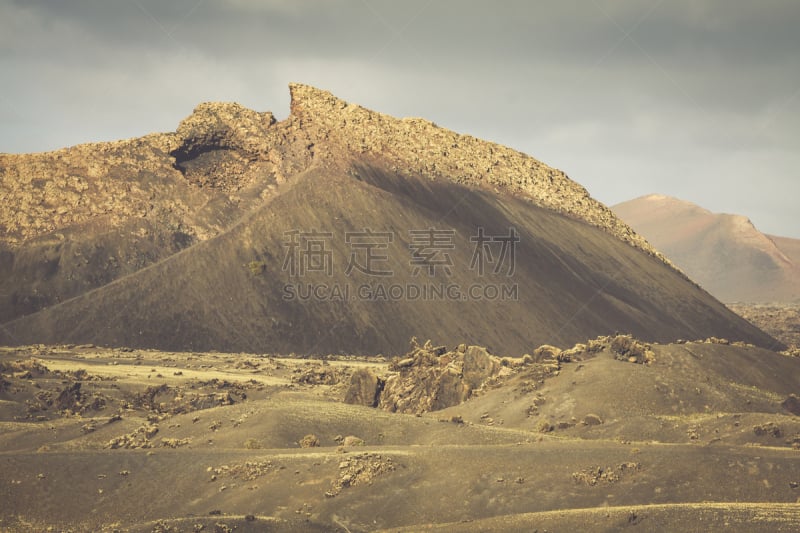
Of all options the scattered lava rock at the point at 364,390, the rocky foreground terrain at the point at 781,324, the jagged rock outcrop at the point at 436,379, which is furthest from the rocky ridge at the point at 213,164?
the jagged rock outcrop at the point at 436,379

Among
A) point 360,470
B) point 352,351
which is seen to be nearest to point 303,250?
point 352,351

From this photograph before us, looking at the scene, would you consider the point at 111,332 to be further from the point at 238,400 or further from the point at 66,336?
the point at 238,400

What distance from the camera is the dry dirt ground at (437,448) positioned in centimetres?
2722

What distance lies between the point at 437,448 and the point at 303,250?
72.0m

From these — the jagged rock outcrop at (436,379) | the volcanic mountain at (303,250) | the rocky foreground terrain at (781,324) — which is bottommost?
the rocky foreground terrain at (781,324)

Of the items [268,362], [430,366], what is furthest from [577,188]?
[430,366]

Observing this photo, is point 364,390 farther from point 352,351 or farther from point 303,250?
point 303,250

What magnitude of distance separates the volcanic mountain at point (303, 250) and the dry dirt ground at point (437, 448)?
103 ft

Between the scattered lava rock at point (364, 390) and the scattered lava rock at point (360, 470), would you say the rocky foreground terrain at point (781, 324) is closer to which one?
the scattered lava rock at point (364, 390)

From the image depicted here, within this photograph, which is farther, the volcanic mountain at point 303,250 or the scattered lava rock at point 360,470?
the volcanic mountain at point 303,250

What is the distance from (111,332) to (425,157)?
6301 centimetres

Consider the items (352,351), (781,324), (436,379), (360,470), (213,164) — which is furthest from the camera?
(781,324)

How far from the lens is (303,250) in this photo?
10450cm

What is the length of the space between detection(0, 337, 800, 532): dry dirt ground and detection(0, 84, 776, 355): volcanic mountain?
31322 millimetres
